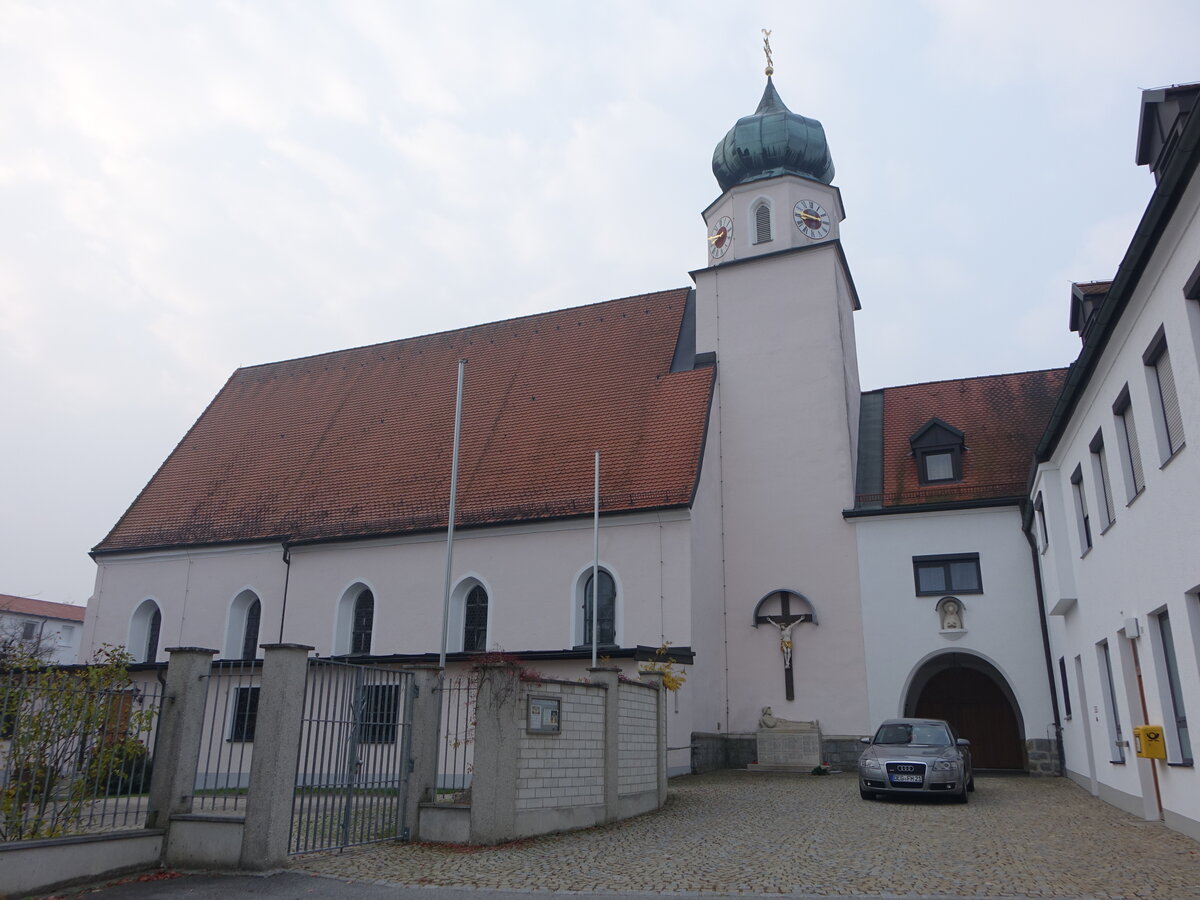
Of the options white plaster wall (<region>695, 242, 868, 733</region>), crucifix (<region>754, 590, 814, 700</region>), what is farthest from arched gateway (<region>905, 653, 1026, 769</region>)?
crucifix (<region>754, 590, 814, 700</region>)

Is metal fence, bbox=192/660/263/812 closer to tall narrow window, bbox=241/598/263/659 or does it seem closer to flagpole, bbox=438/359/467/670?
tall narrow window, bbox=241/598/263/659

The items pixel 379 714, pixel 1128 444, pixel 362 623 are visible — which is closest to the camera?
pixel 379 714

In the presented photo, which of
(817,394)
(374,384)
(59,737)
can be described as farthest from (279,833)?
(374,384)

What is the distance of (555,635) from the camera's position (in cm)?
2166

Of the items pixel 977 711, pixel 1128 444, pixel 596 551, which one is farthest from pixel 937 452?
pixel 1128 444

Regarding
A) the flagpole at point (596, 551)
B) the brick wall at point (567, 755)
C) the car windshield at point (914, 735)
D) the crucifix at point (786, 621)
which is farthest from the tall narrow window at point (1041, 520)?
the brick wall at point (567, 755)

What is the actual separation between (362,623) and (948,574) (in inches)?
565

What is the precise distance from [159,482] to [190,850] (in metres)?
22.3

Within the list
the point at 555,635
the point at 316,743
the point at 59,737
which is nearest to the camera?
the point at 59,737

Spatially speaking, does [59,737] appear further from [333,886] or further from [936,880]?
[936,880]

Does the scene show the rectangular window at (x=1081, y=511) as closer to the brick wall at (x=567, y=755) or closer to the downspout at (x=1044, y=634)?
the downspout at (x=1044, y=634)

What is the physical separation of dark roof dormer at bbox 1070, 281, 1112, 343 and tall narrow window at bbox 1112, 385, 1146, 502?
82.4 inches

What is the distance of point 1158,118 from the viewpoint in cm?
1074

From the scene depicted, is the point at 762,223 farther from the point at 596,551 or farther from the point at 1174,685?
the point at 1174,685
